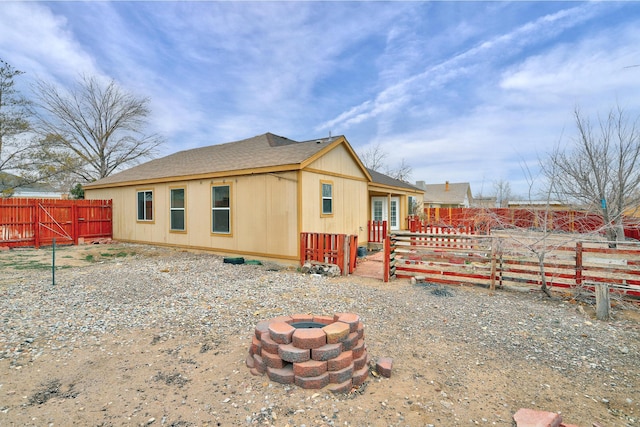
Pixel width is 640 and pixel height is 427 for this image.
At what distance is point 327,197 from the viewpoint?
30.9 ft

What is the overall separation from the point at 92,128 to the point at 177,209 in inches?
768

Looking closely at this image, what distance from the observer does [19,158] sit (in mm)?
19312

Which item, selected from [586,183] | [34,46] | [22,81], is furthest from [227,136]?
[586,183]

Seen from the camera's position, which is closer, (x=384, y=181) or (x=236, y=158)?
(x=236, y=158)

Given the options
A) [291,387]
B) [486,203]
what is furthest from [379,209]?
[291,387]

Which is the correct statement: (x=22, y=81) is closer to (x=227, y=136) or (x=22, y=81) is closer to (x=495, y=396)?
(x=227, y=136)

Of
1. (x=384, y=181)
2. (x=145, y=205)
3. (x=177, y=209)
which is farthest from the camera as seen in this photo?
(x=384, y=181)

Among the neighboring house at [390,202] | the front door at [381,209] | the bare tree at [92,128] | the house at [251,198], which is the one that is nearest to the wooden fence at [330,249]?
the house at [251,198]

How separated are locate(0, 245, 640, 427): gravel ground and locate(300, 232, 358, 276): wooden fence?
4.13 ft

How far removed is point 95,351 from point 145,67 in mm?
15500

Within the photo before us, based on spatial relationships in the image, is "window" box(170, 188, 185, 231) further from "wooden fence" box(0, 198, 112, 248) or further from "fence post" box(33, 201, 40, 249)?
"fence post" box(33, 201, 40, 249)

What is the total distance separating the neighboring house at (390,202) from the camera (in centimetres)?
1384

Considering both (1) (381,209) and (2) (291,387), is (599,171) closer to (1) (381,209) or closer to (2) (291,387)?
(1) (381,209)

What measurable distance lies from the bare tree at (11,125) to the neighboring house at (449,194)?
118 ft
